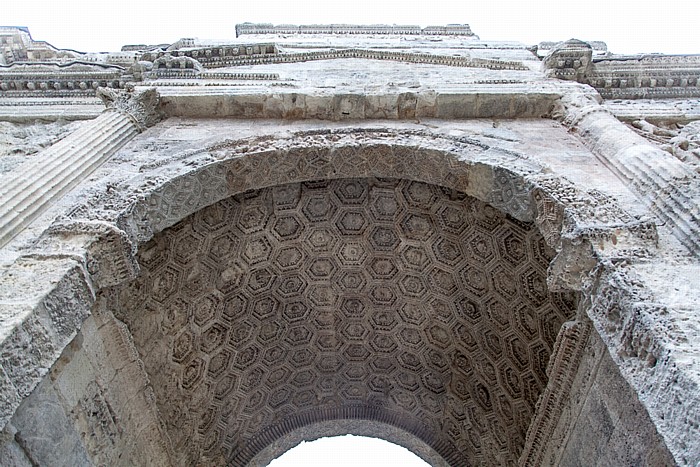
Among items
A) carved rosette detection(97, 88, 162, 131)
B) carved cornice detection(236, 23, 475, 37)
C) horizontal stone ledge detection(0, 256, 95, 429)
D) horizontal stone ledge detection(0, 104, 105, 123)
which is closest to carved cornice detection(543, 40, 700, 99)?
carved rosette detection(97, 88, 162, 131)

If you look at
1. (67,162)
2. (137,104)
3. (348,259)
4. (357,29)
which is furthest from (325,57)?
(357,29)

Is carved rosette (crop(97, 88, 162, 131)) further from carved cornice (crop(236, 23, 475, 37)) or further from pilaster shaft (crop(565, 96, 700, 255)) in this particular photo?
carved cornice (crop(236, 23, 475, 37))

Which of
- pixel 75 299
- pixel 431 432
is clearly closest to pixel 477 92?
pixel 431 432

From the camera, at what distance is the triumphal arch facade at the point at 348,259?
3.98 metres

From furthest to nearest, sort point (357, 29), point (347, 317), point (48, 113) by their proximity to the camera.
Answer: point (357, 29), point (347, 317), point (48, 113)

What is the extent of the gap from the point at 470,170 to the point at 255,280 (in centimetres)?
258

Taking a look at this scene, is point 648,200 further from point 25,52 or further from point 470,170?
point 25,52

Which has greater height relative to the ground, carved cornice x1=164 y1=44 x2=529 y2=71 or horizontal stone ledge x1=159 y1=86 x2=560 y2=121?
carved cornice x1=164 y1=44 x2=529 y2=71

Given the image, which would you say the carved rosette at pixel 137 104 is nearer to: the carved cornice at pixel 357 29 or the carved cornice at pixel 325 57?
the carved cornice at pixel 325 57

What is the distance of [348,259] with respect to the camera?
263 inches

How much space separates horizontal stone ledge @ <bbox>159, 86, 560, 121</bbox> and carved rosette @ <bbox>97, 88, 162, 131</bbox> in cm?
15

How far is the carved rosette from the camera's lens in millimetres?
6352

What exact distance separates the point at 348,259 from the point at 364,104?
1.65 m

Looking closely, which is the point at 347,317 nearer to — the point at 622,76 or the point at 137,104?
the point at 137,104
